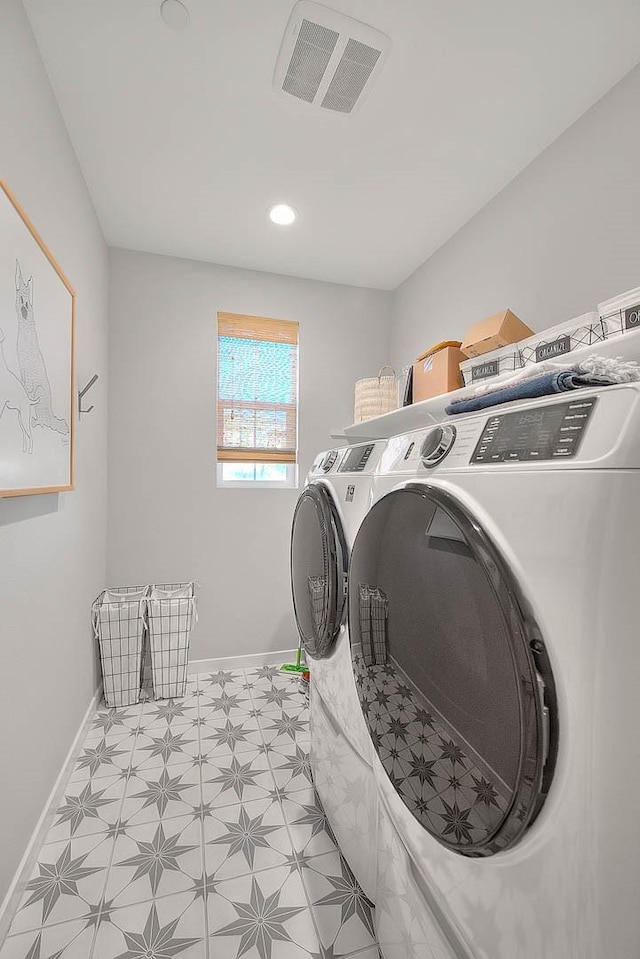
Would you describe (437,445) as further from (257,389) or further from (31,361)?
(257,389)

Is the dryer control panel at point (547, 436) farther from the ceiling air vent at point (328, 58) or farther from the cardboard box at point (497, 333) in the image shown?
the ceiling air vent at point (328, 58)

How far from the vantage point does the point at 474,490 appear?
647mm

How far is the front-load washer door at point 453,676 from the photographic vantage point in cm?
54

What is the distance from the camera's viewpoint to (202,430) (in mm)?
2705

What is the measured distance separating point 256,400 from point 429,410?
4.23 feet

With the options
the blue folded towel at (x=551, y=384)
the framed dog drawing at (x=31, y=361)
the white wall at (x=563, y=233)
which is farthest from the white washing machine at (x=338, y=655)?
the white wall at (x=563, y=233)

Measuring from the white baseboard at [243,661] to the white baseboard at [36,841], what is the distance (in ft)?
2.47

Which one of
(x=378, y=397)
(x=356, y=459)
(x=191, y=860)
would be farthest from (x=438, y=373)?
(x=191, y=860)

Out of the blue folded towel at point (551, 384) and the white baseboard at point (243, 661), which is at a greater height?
the blue folded towel at point (551, 384)

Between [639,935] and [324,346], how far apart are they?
2.86m

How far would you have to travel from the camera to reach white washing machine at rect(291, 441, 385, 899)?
1122 mm

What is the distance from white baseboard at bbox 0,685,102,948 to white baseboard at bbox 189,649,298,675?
29.7 inches

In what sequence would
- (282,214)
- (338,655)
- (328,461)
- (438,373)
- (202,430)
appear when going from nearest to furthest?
1. (338,655)
2. (328,461)
3. (438,373)
4. (282,214)
5. (202,430)

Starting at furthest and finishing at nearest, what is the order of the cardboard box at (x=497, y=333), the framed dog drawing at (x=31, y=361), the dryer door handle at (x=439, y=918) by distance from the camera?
the cardboard box at (x=497, y=333) < the framed dog drawing at (x=31, y=361) < the dryer door handle at (x=439, y=918)
